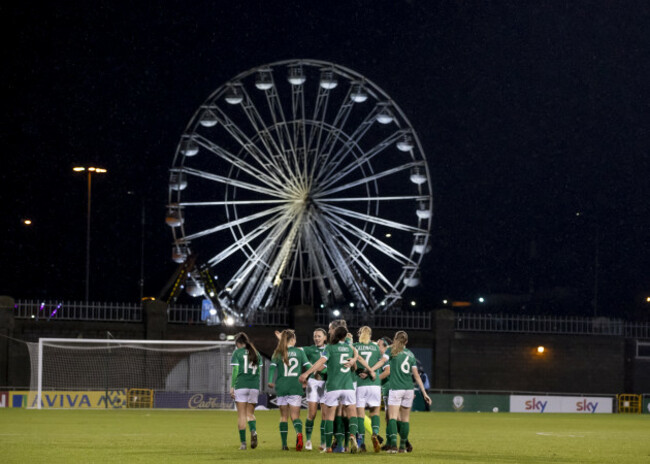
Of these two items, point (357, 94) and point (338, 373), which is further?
point (357, 94)

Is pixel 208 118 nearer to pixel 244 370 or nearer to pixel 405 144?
pixel 405 144

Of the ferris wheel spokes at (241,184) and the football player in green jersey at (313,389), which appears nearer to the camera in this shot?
the football player in green jersey at (313,389)

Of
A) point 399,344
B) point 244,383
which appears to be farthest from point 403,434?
point 244,383

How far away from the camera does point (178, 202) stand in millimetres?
46594

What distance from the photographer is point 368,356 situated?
1723cm

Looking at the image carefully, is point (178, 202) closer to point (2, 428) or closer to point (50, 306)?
point (50, 306)

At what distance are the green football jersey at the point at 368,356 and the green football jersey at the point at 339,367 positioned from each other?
0.24 metres

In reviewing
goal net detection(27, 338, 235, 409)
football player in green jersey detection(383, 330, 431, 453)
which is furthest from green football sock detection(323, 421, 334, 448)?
goal net detection(27, 338, 235, 409)

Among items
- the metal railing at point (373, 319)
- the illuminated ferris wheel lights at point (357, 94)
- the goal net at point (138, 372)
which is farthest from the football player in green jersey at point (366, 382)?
the illuminated ferris wheel lights at point (357, 94)

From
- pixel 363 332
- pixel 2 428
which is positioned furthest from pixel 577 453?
pixel 2 428

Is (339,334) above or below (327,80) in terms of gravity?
below

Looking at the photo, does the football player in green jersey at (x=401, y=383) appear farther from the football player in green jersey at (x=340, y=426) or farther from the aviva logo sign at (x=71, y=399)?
the aviva logo sign at (x=71, y=399)

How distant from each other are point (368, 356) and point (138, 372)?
26496 millimetres

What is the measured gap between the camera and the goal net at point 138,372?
3775cm
